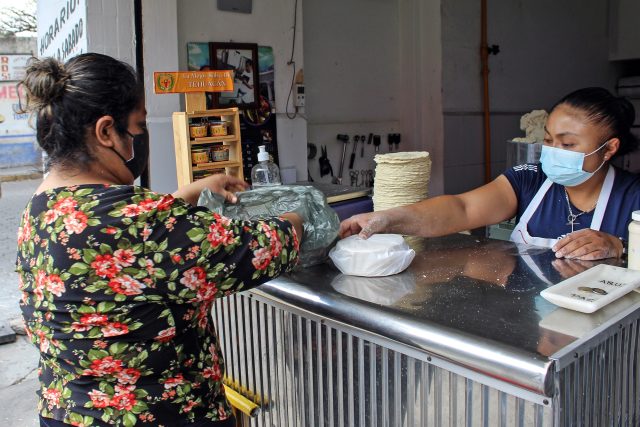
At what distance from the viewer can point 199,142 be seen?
3020 mm

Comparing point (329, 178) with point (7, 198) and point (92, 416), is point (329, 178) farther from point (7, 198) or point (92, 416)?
point (7, 198)

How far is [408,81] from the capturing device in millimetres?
5273

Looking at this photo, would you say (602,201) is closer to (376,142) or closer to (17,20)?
(376,142)

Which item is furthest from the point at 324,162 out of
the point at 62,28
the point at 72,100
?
the point at 72,100

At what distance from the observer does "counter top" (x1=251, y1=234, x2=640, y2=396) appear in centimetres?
97

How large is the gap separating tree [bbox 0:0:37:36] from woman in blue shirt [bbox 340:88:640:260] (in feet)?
29.1

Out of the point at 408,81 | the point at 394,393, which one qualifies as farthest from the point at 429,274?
the point at 408,81

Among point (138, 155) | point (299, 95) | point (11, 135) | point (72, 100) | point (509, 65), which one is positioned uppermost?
point (509, 65)

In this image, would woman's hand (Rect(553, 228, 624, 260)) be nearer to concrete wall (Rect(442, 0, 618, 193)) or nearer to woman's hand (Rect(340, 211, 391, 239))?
woman's hand (Rect(340, 211, 391, 239))

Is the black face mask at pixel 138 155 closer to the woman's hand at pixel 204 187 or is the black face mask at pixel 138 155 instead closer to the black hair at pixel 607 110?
the woman's hand at pixel 204 187

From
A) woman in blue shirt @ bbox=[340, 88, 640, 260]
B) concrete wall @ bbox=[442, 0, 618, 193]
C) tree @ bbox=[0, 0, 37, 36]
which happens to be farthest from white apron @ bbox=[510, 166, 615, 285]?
tree @ bbox=[0, 0, 37, 36]

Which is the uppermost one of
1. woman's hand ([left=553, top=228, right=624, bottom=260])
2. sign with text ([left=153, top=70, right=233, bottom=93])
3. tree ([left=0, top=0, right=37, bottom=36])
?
tree ([left=0, top=0, right=37, bottom=36])

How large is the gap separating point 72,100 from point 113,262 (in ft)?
0.99

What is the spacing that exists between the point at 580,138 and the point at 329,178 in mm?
3102
